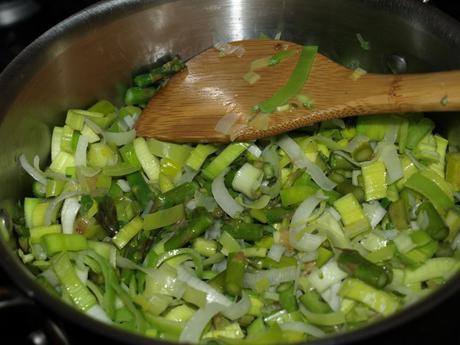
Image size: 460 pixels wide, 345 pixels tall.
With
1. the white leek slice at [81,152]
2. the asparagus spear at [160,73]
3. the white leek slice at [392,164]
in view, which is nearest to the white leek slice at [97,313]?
the white leek slice at [81,152]

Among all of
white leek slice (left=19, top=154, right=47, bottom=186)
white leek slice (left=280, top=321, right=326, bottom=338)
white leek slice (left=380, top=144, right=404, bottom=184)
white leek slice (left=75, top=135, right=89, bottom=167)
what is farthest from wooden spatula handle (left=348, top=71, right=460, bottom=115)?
white leek slice (left=19, top=154, right=47, bottom=186)

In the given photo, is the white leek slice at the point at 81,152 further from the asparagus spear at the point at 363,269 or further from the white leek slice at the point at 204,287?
the asparagus spear at the point at 363,269

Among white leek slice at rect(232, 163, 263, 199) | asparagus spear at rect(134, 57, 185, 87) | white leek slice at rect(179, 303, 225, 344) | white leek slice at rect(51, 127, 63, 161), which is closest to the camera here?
white leek slice at rect(179, 303, 225, 344)

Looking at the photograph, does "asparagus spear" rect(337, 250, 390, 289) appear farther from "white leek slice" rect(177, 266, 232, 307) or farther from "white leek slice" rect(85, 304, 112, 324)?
"white leek slice" rect(85, 304, 112, 324)

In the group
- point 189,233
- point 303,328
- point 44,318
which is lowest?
point 303,328

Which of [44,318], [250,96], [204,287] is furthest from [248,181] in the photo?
[44,318]

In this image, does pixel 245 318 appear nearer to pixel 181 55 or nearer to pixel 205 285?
pixel 205 285

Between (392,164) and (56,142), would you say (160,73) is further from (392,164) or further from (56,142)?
(392,164)

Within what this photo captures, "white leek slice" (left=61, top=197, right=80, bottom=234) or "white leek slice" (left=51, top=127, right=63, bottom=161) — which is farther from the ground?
"white leek slice" (left=51, top=127, right=63, bottom=161)
